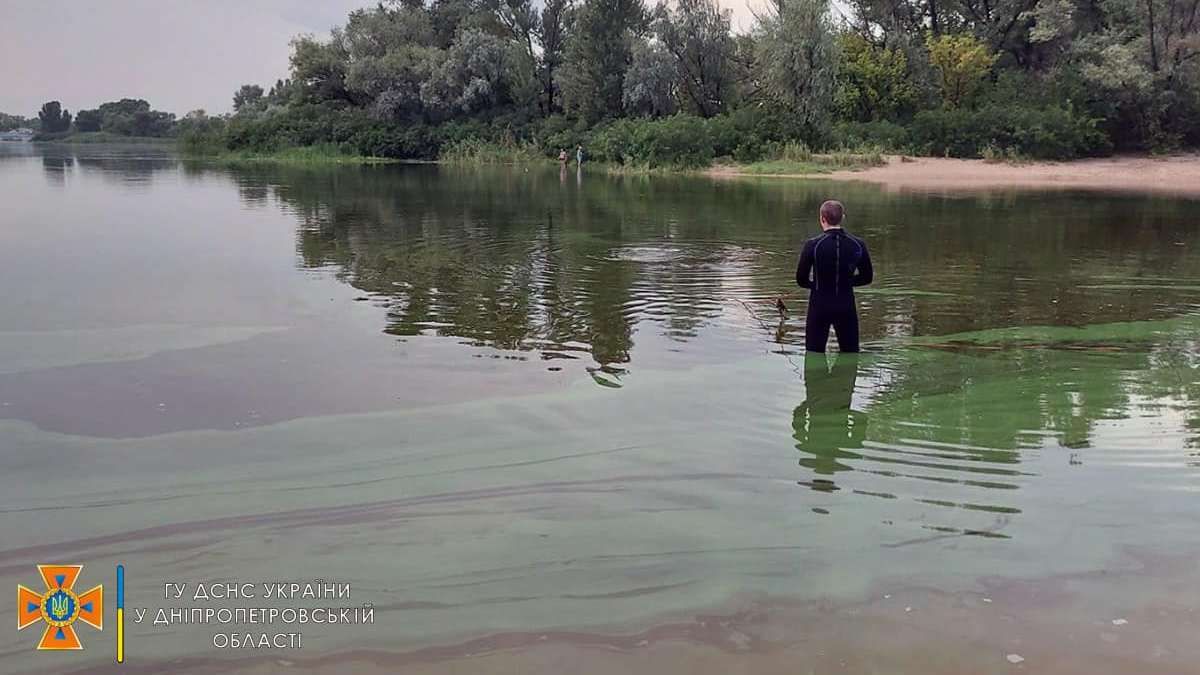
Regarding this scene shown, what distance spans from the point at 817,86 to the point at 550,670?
49.4 metres

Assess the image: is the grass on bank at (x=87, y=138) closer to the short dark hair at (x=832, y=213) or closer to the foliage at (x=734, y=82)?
the foliage at (x=734, y=82)

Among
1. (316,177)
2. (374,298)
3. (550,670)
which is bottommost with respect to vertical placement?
(550,670)

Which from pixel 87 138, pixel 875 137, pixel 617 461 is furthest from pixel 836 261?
pixel 87 138

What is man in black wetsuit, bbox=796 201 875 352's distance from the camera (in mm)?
8641

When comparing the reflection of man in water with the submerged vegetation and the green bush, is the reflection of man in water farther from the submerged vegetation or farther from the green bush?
the green bush

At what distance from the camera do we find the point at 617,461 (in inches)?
263

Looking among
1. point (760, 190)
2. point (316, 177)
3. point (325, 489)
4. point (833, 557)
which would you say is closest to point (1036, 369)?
point (833, 557)

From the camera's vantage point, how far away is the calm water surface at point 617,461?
175 inches

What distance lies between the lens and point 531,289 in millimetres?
13977

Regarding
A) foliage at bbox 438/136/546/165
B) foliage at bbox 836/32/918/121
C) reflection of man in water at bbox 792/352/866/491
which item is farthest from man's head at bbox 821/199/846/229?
foliage at bbox 438/136/546/165

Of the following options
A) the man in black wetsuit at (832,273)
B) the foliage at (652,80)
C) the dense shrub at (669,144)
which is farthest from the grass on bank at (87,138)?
the man in black wetsuit at (832,273)

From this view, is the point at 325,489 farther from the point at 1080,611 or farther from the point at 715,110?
the point at 715,110

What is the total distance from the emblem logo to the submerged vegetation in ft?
144

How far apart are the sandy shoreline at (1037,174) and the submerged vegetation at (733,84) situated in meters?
1.81
